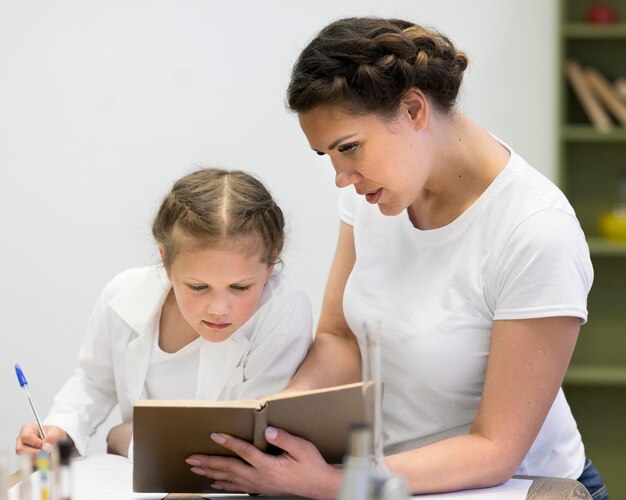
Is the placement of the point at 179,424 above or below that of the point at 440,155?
below

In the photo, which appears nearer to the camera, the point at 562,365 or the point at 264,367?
the point at 562,365

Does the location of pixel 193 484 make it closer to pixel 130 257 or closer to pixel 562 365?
pixel 562 365

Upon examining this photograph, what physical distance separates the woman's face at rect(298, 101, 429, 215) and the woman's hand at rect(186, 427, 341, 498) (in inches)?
17.2

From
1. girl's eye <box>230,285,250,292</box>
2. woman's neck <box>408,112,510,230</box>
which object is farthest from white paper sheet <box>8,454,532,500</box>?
woman's neck <box>408,112,510,230</box>

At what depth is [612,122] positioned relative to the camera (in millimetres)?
3465

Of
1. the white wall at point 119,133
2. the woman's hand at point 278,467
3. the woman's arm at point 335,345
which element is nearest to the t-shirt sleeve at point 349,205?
the woman's arm at point 335,345

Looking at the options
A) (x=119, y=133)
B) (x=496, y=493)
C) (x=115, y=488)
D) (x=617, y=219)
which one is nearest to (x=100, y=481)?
(x=115, y=488)

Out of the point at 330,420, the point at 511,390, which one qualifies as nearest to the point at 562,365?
the point at 511,390

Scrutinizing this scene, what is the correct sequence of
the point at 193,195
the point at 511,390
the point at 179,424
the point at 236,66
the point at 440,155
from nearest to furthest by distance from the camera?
the point at 179,424
the point at 511,390
the point at 440,155
the point at 193,195
the point at 236,66

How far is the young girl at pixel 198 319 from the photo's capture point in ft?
5.71

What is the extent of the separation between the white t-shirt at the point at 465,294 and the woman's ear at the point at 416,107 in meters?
0.16

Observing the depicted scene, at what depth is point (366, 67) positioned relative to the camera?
5.08 ft

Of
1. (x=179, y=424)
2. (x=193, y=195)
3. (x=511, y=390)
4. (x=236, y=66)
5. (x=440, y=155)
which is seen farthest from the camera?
(x=236, y=66)

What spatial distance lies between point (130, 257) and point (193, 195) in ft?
5.08
